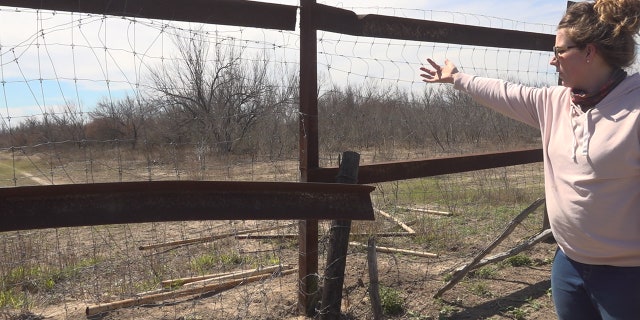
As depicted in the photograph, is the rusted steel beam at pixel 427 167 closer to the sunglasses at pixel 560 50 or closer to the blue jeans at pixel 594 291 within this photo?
the blue jeans at pixel 594 291

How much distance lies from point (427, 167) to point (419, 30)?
1154mm

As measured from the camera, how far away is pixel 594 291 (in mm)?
2162

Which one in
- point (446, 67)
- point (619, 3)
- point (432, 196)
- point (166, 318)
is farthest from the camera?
point (432, 196)

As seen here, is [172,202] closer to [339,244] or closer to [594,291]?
[339,244]

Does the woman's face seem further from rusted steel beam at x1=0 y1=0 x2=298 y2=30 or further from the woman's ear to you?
rusted steel beam at x1=0 y1=0 x2=298 y2=30

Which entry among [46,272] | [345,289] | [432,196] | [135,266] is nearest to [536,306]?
[345,289]

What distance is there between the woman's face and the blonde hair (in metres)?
0.03

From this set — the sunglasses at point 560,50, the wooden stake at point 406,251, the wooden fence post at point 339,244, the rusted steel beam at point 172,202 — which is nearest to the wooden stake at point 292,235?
the wooden stake at point 406,251

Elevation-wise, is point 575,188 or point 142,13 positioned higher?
point 142,13

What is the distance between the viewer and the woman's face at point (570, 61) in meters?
2.12

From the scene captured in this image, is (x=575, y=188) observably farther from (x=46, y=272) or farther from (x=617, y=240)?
(x=46, y=272)

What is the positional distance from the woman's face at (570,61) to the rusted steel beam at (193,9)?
2.04 m

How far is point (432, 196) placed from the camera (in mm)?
11008

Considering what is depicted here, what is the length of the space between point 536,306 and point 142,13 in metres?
3.80
